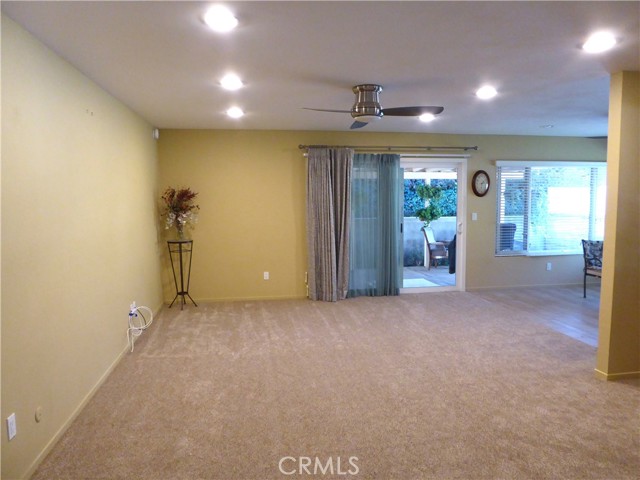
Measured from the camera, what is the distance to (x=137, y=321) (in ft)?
14.4

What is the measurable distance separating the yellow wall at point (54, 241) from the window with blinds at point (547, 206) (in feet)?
17.7

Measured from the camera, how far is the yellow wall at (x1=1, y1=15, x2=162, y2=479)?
6.83 feet

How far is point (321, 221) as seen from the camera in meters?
5.79

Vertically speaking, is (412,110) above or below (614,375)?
above

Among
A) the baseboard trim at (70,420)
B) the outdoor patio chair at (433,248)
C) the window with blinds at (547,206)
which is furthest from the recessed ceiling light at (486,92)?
the outdoor patio chair at (433,248)

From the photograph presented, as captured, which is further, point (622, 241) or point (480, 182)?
point (480, 182)

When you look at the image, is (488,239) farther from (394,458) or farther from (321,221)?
(394,458)

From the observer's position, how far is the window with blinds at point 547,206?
6.61 metres

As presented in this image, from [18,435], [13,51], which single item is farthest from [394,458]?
[13,51]

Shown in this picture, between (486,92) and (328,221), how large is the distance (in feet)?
8.62

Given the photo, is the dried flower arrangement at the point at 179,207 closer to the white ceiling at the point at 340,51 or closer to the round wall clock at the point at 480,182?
the white ceiling at the point at 340,51

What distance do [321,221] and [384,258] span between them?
1.08 meters

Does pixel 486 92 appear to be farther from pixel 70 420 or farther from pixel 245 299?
pixel 70 420

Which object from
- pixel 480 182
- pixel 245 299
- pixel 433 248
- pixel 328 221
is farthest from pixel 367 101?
pixel 433 248
